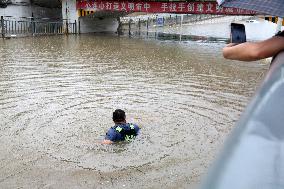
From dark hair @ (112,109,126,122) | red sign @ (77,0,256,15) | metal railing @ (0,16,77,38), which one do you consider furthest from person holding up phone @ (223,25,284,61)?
red sign @ (77,0,256,15)

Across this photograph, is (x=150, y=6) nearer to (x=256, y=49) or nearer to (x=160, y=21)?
(x=160, y=21)

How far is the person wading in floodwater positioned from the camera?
546cm

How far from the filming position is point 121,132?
549 cm

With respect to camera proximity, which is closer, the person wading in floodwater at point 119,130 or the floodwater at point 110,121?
the floodwater at point 110,121

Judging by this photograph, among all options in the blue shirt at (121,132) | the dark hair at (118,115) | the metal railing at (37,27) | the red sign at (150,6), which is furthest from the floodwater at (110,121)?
the red sign at (150,6)

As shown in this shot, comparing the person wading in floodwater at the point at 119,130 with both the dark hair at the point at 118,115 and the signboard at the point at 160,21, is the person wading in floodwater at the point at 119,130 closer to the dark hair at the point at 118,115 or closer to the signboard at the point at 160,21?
the dark hair at the point at 118,115

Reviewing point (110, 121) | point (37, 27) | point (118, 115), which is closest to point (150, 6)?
point (37, 27)

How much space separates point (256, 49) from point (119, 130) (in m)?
3.54

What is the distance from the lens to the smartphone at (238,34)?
237 cm

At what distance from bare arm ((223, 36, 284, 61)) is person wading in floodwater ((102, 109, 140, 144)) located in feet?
10.7

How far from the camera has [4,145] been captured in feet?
17.4

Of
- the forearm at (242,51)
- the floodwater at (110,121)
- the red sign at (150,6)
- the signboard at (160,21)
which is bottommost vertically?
the floodwater at (110,121)

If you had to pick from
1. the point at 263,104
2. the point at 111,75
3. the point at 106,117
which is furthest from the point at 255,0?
the point at 111,75

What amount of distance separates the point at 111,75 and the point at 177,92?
267cm
